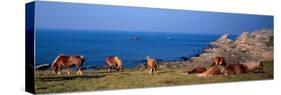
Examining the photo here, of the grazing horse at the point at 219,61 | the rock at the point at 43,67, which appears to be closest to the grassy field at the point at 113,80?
the rock at the point at 43,67

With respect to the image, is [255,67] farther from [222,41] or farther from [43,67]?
[43,67]

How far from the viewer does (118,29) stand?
3578mm

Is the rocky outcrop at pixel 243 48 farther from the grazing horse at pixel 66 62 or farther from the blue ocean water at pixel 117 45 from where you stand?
the grazing horse at pixel 66 62

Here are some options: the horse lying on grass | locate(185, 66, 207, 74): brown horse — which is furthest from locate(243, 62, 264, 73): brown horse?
locate(185, 66, 207, 74): brown horse

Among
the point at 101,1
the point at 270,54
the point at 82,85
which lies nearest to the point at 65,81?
the point at 82,85

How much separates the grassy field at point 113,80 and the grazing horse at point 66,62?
6 centimetres

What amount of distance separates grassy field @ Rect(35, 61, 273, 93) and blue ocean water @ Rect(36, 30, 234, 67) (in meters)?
0.11

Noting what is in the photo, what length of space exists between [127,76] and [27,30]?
99 centimetres

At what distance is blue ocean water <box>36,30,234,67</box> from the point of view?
3295 mm

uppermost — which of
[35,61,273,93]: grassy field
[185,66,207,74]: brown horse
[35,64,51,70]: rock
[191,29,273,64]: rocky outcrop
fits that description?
[191,29,273,64]: rocky outcrop

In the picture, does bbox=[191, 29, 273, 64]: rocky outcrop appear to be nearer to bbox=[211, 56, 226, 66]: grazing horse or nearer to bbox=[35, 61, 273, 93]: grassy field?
bbox=[211, 56, 226, 66]: grazing horse

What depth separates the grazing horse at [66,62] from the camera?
11.0ft

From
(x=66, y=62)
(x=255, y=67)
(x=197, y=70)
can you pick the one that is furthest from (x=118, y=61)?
(x=255, y=67)

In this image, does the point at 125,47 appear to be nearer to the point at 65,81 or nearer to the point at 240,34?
the point at 65,81
